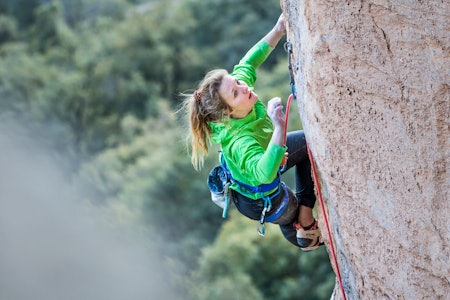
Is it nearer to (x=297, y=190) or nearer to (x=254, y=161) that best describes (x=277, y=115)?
(x=254, y=161)

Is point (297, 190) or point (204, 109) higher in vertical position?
point (204, 109)

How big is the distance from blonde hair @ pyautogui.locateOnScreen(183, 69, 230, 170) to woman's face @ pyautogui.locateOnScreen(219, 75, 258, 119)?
0.03 m

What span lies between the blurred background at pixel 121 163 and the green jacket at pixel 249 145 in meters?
12.1

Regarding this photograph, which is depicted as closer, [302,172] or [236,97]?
[236,97]

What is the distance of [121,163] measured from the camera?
3000cm

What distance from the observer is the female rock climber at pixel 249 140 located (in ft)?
13.8

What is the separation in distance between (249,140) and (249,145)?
2.1 inches

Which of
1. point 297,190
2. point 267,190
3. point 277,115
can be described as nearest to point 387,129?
point 277,115

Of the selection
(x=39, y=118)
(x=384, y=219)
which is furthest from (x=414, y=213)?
(x=39, y=118)

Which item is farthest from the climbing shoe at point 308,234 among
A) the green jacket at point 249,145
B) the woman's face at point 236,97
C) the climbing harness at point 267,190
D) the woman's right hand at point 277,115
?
the woman's right hand at point 277,115

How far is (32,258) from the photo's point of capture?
24.6 meters

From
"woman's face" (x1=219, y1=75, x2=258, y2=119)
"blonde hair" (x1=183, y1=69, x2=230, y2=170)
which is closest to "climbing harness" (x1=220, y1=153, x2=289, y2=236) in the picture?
"blonde hair" (x1=183, y1=69, x2=230, y2=170)

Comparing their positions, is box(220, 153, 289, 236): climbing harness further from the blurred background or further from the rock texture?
the blurred background

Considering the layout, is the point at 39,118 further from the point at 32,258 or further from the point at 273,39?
the point at 273,39
